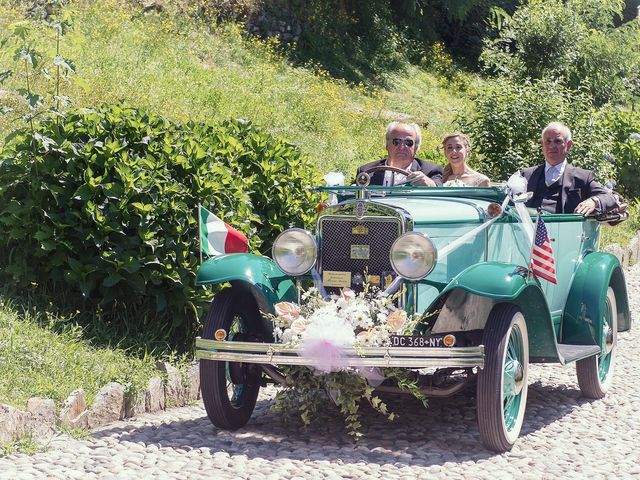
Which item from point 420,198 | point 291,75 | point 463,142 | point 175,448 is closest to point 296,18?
point 291,75

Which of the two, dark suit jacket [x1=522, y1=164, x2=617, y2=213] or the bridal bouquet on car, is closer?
the bridal bouquet on car

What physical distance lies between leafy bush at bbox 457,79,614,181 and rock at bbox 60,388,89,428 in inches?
362

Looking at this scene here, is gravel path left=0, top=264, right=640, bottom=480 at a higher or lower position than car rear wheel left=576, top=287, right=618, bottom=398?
lower

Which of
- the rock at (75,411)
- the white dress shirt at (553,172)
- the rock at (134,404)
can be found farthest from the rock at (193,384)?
the white dress shirt at (553,172)

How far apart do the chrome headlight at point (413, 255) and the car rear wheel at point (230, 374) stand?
0.99 m

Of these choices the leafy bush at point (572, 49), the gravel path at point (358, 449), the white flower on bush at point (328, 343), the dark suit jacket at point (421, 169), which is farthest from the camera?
the leafy bush at point (572, 49)

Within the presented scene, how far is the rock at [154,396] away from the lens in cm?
627

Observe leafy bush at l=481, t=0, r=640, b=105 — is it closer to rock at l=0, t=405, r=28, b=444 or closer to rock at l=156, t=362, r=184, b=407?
rock at l=156, t=362, r=184, b=407

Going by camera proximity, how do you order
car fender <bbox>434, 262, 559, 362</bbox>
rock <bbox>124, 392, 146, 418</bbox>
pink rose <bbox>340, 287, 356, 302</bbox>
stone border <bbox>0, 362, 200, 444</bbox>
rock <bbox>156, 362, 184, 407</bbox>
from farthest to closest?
rock <bbox>156, 362, 184, 407</bbox> → rock <bbox>124, 392, 146, 418</bbox> → pink rose <bbox>340, 287, 356, 302</bbox> → car fender <bbox>434, 262, 559, 362</bbox> → stone border <bbox>0, 362, 200, 444</bbox>

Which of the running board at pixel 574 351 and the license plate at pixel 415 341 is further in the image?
the running board at pixel 574 351

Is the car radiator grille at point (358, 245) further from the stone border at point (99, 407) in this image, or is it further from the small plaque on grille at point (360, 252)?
the stone border at point (99, 407)

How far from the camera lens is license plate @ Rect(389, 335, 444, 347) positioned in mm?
5434

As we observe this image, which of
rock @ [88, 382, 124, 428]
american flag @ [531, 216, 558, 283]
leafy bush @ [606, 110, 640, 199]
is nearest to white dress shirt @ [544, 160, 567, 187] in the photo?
american flag @ [531, 216, 558, 283]

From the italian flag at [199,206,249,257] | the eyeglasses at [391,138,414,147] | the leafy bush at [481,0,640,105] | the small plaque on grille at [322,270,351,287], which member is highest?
the leafy bush at [481,0,640,105]
